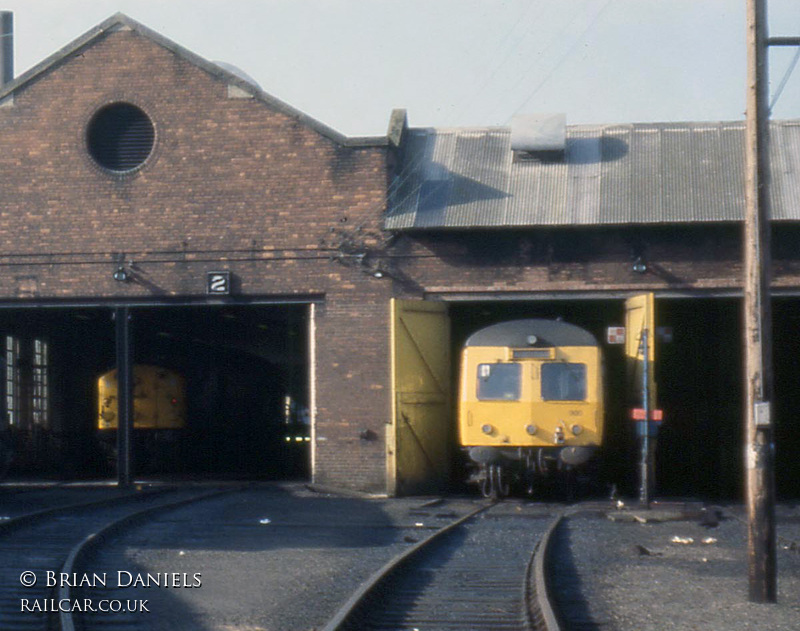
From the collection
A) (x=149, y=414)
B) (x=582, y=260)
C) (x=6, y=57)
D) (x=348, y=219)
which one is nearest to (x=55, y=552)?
(x=348, y=219)

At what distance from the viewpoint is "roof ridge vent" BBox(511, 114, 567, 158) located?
2347 cm

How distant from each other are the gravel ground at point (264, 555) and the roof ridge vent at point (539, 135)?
7.00 m

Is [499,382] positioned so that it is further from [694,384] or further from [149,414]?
[149,414]

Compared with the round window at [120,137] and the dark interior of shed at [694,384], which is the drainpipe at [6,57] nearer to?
the round window at [120,137]

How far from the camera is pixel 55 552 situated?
43.0 ft

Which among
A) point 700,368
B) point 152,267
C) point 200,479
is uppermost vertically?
point 152,267

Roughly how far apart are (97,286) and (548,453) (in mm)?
9154

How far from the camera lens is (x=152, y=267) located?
23266 millimetres

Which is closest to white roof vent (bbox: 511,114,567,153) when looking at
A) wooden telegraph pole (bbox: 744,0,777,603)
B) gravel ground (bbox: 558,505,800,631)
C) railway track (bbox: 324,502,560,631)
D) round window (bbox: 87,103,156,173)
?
round window (bbox: 87,103,156,173)

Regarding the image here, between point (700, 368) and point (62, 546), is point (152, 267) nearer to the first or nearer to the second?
point (62, 546)

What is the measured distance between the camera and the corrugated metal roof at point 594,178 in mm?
21828

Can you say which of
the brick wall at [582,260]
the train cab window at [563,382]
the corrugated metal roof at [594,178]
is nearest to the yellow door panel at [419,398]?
the brick wall at [582,260]

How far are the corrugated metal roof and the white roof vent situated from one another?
344mm

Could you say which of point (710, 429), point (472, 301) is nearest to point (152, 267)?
point (472, 301)
